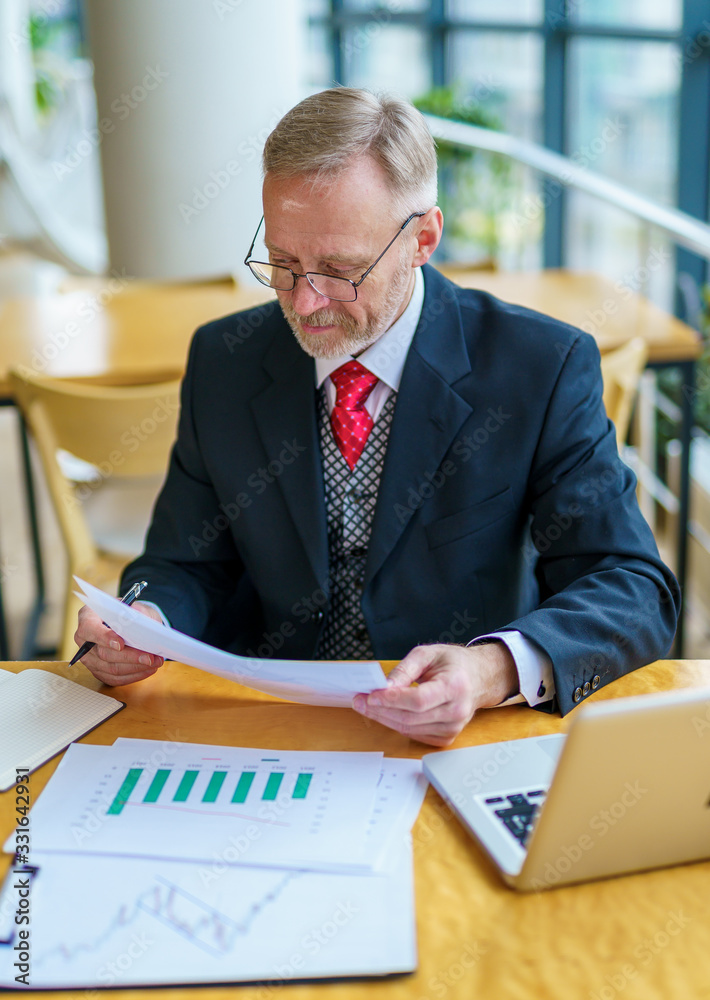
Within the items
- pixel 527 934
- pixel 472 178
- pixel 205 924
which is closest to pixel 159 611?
pixel 205 924

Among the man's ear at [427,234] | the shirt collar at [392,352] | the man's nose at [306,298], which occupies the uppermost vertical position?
the man's ear at [427,234]

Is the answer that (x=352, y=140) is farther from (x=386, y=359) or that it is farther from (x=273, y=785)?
(x=273, y=785)

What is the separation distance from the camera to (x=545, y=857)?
2.54 feet

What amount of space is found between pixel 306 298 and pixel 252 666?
49 cm

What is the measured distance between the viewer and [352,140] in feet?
3.97

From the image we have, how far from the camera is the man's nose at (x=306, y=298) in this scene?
1250 millimetres

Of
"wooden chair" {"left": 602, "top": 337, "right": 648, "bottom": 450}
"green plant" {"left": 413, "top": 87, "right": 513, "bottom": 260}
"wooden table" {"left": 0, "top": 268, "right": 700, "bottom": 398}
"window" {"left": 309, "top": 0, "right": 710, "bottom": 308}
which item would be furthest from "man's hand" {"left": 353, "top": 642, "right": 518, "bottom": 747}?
"green plant" {"left": 413, "top": 87, "right": 513, "bottom": 260}

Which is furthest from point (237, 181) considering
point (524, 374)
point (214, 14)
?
point (524, 374)

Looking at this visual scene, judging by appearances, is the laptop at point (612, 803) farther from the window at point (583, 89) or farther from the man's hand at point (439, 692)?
the window at point (583, 89)

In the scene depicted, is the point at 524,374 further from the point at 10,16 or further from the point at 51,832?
the point at 10,16

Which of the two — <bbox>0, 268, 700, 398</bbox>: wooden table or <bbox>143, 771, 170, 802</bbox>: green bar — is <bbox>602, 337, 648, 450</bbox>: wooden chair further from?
<bbox>143, 771, 170, 802</bbox>: green bar

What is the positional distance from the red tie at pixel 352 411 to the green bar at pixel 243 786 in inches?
21.4

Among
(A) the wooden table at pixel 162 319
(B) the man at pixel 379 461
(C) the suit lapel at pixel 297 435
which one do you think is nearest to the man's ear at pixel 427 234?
(B) the man at pixel 379 461

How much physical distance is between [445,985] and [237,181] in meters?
3.47
